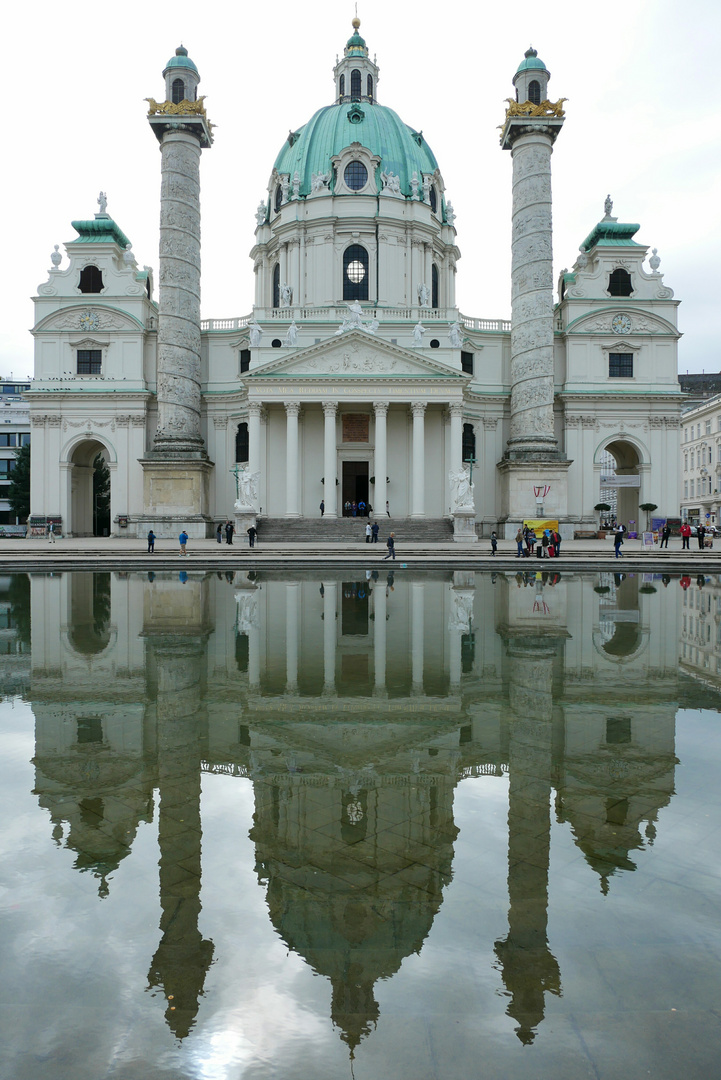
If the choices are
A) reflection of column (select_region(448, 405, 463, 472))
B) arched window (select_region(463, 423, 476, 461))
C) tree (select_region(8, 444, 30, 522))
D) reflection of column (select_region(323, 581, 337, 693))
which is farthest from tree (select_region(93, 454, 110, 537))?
reflection of column (select_region(323, 581, 337, 693))

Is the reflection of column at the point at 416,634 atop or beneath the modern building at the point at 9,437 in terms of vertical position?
beneath

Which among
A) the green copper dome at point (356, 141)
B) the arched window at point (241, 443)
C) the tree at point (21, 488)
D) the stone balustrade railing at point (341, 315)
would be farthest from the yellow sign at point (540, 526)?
the tree at point (21, 488)

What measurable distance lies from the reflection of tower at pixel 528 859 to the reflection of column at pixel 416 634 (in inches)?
47.7

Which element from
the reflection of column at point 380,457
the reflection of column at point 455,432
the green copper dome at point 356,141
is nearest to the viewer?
the reflection of column at point 380,457

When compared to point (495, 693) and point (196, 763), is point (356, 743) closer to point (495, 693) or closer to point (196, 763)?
point (196, 763)

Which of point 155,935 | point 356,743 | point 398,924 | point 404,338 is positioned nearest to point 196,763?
point 356,743

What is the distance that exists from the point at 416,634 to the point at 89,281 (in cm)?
4548

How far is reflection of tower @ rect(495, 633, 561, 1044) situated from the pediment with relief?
3615cm

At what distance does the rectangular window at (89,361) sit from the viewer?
48.2 m

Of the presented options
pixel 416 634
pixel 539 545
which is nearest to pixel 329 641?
pixel 416 634

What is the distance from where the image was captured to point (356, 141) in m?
52.4

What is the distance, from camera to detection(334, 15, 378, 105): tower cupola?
57594 mm

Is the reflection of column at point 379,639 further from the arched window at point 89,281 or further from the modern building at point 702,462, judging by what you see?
the modern building at point 702,462

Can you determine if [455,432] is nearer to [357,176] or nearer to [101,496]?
[357,176]
